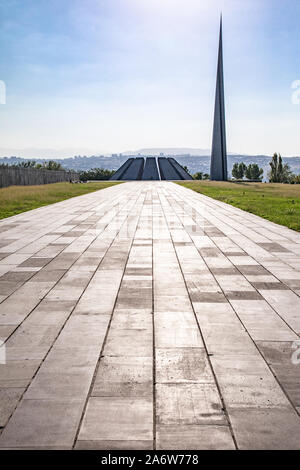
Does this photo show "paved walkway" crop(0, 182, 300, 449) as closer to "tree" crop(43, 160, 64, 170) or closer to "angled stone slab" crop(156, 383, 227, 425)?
"angled stone slab" crop(156, 383, 227, 425)

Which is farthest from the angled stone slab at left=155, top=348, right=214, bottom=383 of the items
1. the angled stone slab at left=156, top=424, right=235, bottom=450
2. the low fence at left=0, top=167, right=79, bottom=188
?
the low fence at left=0, top=167, right=79, bottom=188

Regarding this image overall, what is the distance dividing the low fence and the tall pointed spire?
24532 millimetres

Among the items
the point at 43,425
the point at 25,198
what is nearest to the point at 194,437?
the point at 43,425

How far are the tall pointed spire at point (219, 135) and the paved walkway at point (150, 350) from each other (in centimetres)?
5260

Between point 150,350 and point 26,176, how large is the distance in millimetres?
37653

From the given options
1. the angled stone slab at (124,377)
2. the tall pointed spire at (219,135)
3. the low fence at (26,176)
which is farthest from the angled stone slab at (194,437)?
the tall pointed spire at (219,135)

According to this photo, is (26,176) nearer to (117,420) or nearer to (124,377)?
(124,377)

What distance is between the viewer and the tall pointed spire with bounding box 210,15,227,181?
56.1 m

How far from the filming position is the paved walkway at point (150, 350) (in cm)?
246

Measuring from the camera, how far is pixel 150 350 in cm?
354

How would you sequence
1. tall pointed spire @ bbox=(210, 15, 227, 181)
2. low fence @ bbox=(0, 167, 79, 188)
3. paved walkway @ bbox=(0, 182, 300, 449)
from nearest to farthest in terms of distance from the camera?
paved walkway @ bbox=(0, 182, 300, 449) < low fence @ bbox=(0, 167, 79, 188) < tall pointed spire @ bbox=(210, 15, 227, 181)
